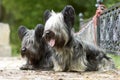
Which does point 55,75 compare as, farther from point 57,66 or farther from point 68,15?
point 68,15

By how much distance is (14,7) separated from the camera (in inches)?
1626

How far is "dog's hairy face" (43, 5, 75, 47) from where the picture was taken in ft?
36.8

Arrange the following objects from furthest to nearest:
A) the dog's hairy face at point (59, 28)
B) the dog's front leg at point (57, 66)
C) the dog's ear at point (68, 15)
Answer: the dog's front leg at point (57, 66) → the dog's ear at point (68, 15) → the dog's hairy face at point (59, 28)

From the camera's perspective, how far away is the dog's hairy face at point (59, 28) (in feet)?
36.8

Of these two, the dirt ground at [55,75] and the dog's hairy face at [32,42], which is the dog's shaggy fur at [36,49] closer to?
the dog's hairy face at [32,42]

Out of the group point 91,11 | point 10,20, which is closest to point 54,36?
point 91,11

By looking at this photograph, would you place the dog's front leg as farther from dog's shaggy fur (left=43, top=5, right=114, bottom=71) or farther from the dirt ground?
the dirt ground

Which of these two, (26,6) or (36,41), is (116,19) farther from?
(26,6)

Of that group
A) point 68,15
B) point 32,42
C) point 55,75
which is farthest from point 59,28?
point 32,42

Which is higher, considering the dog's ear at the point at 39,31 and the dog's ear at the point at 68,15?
the dog's ear at the point at 68,15

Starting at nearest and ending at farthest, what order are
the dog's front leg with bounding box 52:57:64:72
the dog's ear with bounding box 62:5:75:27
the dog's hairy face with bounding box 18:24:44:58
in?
1. the dog's ear with bounding box 62:5:75:27
2. the dog's front leg with bounding box 52:57:64:72
3. the dog's hairy face with bounding box 18:24:44:58

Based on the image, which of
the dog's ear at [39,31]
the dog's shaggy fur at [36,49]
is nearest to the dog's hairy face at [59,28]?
the dog's ear at [39,31]

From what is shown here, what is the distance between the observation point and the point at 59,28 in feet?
37.2

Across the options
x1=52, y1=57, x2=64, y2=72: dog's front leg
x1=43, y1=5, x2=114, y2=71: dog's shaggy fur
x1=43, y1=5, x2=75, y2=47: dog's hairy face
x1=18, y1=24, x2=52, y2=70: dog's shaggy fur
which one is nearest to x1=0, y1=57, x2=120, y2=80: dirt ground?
x1=52, y1=57, x2=64, y2=72: dog's front leg
